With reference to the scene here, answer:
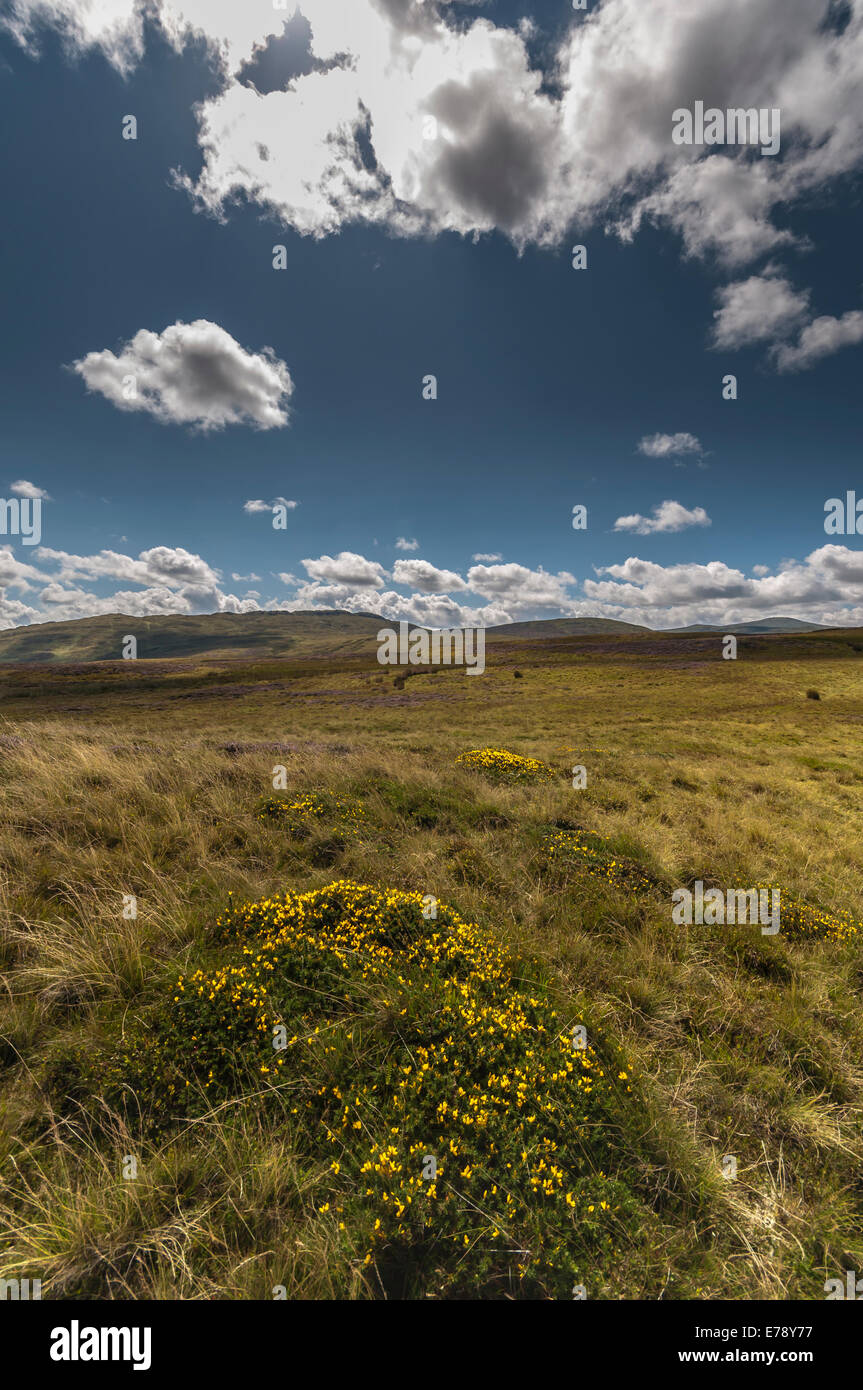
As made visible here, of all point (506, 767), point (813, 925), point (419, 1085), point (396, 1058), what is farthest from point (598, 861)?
point (506, 767)

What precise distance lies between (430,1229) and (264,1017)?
170 cm

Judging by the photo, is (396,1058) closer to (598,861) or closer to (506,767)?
(598,861)

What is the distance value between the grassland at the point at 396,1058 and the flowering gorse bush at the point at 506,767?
13.5 feet

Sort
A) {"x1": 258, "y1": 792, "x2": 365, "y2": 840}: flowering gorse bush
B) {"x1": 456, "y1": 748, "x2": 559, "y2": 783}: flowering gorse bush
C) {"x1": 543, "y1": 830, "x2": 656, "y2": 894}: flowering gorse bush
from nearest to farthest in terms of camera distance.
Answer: {"x1": 543, "y1": 830, "x2": 656, "y2": 894}: flowering gorse bush < {"x1": 258, "y1": 792, "x2": 365, "y2": 840}: flowering gorse bush < {"x1": 456, "y1": 748, "x2": 559, "y2": 783}: flowering gorse bush

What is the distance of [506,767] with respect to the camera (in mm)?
13109

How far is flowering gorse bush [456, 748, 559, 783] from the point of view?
41.3ft

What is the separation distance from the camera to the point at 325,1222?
96.0 inches

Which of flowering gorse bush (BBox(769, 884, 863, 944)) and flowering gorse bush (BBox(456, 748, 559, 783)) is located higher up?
flowering gorse bush (BBox(456, 748, 559, 783))

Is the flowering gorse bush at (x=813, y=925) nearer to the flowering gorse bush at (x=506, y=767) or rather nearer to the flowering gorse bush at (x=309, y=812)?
the flowering gorse bush at (x=309, y=812)

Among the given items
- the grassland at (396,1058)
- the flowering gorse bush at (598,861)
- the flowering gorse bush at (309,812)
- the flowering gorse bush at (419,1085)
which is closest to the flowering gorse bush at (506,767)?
the grassland at (396,1058)

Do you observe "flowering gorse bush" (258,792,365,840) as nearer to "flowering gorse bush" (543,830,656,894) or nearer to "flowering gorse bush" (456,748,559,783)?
"flowering gorse bush" (543,830,656,894)

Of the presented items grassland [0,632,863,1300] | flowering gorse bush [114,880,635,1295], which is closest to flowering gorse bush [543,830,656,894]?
grassland [0,632,863,1300]

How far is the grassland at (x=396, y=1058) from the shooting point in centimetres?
241

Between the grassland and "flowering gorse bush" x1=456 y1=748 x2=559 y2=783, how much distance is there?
412 centimetres
